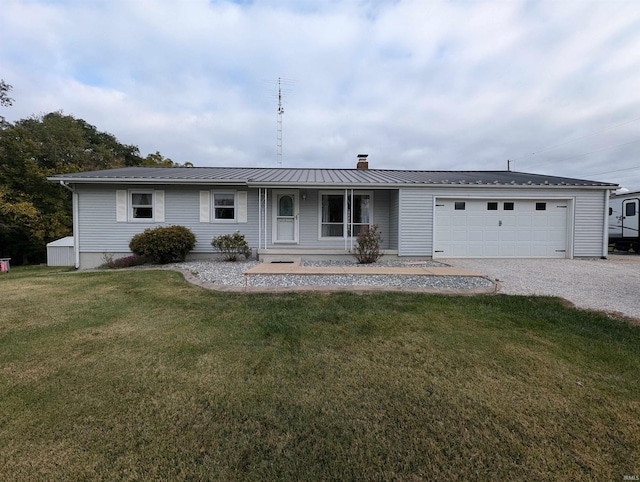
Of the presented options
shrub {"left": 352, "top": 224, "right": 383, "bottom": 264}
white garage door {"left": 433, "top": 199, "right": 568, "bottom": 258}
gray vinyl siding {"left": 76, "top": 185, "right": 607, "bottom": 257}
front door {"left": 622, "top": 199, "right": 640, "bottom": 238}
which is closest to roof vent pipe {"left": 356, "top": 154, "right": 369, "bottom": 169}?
gray vinyl siding {"left": 76, "top": 185, "right": 607, "bottom": 257}

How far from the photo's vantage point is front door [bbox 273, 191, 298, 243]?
10.8 m

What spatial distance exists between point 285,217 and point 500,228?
7.63 meters

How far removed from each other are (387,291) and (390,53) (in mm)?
9837

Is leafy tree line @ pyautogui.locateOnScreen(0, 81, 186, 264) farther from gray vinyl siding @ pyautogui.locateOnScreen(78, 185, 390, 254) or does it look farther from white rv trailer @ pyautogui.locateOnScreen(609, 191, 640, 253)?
white rv trailer @ pyautogui.locateOnScreen(609, 191, 640, 253)

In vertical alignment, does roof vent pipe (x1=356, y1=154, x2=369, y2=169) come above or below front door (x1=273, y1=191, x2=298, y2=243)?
above

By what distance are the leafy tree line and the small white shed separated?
3476 mm

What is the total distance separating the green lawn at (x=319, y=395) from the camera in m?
1.67

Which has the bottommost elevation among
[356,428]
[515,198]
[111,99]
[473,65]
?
[356,428]

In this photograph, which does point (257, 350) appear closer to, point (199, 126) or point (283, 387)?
point (283, 387)

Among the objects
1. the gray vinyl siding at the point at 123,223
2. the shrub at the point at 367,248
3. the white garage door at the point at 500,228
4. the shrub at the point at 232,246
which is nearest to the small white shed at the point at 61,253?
the gray vinyl siding at the point at 123,223

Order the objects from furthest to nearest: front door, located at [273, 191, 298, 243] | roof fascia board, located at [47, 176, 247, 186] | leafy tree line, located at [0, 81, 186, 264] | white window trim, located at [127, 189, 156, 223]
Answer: leafy tree line, located at [0, 81, 186, 264], front door, located at [273, 191, 298, 243], white window trim, located at [127, 189, 156, 223], roof fascia board, located at [47, 176, 247, 186]

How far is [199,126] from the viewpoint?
1822cm

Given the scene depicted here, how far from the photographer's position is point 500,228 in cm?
1032

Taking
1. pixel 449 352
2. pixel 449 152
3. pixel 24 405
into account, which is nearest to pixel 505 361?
pixel 449 352
